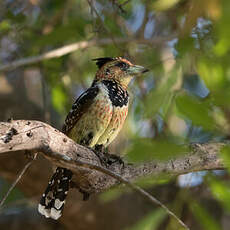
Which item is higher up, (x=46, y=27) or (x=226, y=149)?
(x=46, y=27)

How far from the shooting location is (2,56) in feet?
16.2

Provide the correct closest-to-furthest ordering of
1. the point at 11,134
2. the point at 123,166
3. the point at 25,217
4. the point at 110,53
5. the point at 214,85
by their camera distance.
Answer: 1. the point at 214,85
2. the point at 11,134
3. the point at 123,166
4. the point at 110,53
5. the point at 25,217

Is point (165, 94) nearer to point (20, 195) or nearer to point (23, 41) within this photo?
point (23, 41)

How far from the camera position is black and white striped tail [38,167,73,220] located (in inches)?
129

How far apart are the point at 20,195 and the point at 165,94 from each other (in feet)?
15.1

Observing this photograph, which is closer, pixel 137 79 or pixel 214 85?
pixel 214 85

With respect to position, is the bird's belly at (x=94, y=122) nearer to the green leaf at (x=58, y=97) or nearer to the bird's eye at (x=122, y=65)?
the bird's eye at (x=122, y=65)

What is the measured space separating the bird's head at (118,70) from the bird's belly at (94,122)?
0.63 metres

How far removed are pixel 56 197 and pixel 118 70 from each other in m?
1.37

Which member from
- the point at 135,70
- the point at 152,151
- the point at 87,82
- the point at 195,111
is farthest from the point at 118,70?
the point at 152,151

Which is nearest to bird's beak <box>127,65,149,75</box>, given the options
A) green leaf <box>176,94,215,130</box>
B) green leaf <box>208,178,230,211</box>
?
green leaf <box>208,178,230,211</box>

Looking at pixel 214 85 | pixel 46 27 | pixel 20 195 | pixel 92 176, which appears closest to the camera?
pixel 214 85

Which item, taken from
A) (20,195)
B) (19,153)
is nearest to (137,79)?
(19,153)

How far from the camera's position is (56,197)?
131 inches
